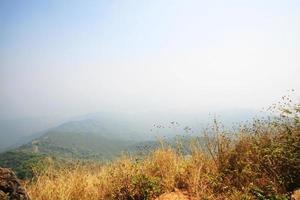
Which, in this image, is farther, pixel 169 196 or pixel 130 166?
pixel 130 166

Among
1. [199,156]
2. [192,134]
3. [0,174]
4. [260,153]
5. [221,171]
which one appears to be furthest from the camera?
[192,134]

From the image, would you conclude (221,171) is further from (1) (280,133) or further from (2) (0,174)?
(2) (0,174)

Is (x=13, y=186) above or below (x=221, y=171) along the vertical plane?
above

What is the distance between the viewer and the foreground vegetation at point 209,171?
258 inches

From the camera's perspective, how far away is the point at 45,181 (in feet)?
27.8

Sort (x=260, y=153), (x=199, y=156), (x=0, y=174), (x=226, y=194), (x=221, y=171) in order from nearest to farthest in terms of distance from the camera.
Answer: (x=0, y=174)
(x=226, y=194)
(x=260, y=153)
(x=221, y=171)
(x=199, y=156)

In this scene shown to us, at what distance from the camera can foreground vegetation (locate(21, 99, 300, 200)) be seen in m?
6.55

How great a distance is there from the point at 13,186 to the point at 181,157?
14.8 ft

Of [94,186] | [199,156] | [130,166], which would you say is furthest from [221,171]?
[94,186]

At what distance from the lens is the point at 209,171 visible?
26.3 ft

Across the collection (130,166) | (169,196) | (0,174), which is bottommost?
(169,196)

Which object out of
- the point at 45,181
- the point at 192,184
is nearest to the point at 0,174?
the point at 45,181

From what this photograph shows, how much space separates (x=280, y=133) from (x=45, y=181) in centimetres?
580

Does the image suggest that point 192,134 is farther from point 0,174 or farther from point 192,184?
point 0,174
